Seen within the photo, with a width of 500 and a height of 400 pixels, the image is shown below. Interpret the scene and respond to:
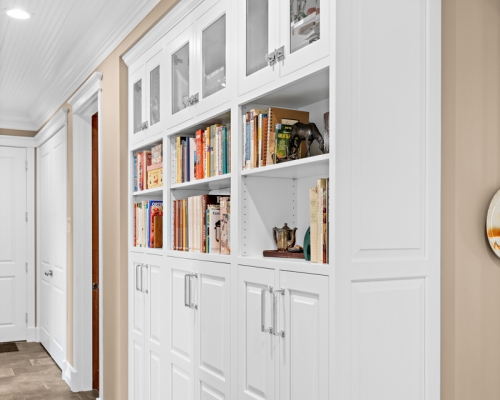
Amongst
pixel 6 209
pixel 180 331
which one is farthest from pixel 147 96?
pixel 6 209

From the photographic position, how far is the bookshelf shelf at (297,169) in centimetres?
166

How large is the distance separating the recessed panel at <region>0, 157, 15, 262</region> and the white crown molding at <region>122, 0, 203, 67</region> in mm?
3630

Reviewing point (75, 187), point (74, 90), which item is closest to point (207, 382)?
point (75, 187)

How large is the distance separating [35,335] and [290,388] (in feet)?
17.9

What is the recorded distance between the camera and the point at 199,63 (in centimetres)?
246

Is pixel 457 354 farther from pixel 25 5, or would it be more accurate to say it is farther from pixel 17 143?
pixel 17 143

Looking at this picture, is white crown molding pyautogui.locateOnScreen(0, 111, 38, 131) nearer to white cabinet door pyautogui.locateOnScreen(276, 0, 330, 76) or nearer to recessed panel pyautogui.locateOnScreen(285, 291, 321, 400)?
white cabinet door pyautogui.locateOnScreen(276, 0, 330, 76)

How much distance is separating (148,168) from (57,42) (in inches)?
55.5

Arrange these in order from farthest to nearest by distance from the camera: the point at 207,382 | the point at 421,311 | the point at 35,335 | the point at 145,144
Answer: the point at 35,335, the point at 145,144, the point at 207,382, the point at 421,311

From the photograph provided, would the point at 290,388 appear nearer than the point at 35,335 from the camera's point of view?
Yes

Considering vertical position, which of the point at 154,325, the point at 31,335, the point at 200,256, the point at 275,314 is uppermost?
the point at 200,256

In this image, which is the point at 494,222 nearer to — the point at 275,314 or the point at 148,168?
the point at 275,314

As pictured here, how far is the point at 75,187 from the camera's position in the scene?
463 centimetres

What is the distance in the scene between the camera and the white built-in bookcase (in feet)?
5.17
